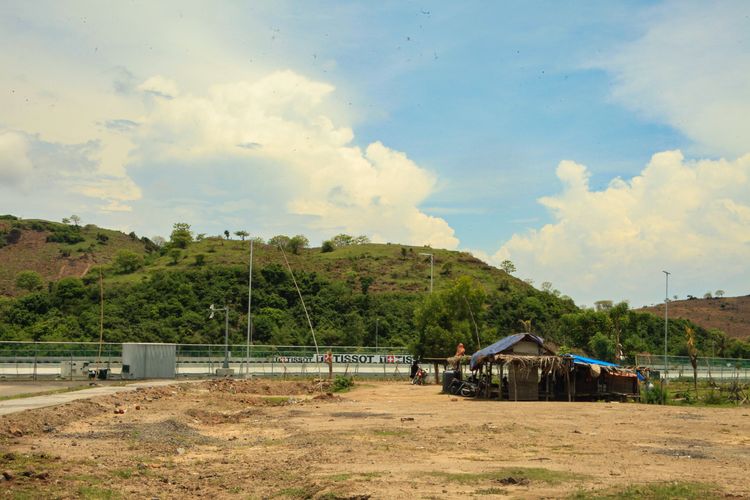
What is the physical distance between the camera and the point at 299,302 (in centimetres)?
9431

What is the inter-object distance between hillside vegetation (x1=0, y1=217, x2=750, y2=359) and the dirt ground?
99.8 feet

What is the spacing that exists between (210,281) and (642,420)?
75071mm

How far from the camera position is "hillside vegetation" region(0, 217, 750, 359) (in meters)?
72.0

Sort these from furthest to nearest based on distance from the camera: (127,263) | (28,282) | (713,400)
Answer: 1. (28,282)
2. (127,263)
3. (713,400)

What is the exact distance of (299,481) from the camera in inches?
536

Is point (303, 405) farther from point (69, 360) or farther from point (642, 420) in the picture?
point (69, 360)

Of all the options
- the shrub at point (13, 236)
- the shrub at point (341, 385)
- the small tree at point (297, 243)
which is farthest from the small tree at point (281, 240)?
the shrub at point (341, 385)

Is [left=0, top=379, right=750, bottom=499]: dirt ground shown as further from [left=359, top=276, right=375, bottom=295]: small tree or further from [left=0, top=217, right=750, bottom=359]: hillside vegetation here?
[left=359, top=276, right=375, bottom=295]: small tree

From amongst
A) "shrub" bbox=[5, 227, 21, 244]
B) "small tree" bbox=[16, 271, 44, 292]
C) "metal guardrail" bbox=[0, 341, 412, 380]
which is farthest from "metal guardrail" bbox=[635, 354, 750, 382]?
"shrub" bbox=[5, 227, 21, 244]

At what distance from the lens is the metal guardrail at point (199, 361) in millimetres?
46297

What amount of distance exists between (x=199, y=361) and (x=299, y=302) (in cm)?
4161

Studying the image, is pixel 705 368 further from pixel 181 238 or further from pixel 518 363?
pixel 181 238

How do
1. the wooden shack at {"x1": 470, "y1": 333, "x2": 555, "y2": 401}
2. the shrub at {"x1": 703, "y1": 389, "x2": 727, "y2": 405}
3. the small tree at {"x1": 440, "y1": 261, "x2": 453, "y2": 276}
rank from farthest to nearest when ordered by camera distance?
the small tree at {"x1": 440, "y1": 261, "x2": 453, "y2": 276}, the wooden shack at {"x1": 470, "y1": 333, "x2": 555, "y2": 401}, the shrub at {"x1": 703, "y1": 389, "x2": 727, "y2": 405}

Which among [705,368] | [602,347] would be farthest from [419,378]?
[705,368]
